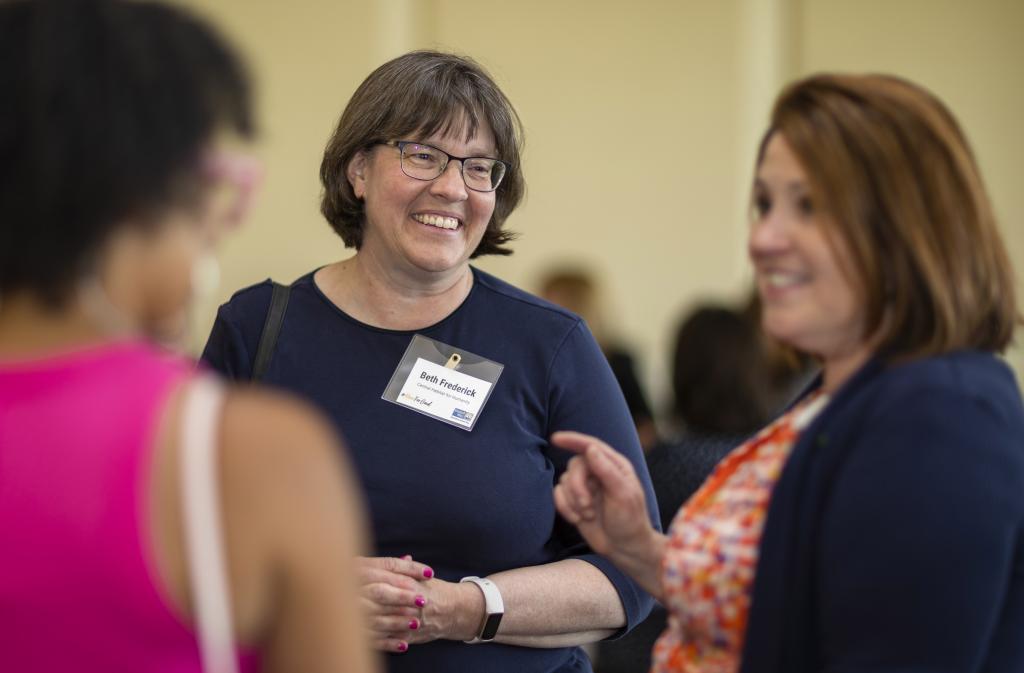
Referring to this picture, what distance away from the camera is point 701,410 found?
325cm

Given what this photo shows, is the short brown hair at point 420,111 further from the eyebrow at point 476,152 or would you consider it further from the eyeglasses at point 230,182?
the eyeglasses at point 230,182

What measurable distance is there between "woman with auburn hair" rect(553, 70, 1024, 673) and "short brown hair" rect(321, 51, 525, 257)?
87 centimetres

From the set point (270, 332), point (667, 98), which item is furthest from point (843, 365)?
point (667, 98)

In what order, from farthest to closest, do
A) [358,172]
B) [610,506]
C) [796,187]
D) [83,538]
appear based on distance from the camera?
[358,172]
[610,506]
[796,187]
[83,538]

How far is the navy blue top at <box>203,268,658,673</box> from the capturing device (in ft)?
6.84

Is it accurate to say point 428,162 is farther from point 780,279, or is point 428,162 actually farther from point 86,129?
point 86,129

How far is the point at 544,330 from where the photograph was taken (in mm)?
2256

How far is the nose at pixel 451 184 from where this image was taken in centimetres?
224

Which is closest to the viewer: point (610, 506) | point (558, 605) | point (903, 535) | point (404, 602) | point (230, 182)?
point (230, 182)

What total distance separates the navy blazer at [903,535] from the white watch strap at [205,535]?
2.19ft

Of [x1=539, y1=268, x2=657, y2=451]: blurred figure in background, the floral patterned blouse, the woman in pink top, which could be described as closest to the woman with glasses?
the floral patterned blouse

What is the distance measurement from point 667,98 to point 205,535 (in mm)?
6219

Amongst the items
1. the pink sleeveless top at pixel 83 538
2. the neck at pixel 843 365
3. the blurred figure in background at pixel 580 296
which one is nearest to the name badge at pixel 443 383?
the neck at pixel 843 365

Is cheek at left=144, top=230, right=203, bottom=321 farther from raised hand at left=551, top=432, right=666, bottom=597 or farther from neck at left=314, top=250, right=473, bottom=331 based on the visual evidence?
neck at left=314, top=250, right=473, bottom=331
